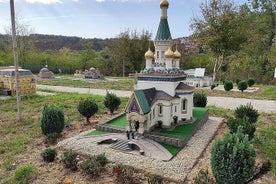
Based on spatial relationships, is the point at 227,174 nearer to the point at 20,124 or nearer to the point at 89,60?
the point at 20,124

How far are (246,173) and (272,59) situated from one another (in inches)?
1424

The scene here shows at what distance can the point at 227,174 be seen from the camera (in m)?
6.51

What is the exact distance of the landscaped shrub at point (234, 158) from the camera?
636cm

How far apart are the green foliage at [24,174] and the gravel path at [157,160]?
81.7 inches

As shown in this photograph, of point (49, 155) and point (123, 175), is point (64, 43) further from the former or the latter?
point (123, 175)

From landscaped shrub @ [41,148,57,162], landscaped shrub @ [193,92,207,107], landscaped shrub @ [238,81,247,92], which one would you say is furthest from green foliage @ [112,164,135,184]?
landscaped shrub @ [238,81,247,92]

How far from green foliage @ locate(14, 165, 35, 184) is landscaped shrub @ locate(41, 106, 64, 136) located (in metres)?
2.93

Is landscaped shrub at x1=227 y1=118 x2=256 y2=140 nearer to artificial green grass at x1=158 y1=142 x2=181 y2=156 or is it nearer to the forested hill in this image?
artificial green grass at x1=158 y1=142 x2=181 y2=156

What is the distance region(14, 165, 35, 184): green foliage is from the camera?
782 centimetres

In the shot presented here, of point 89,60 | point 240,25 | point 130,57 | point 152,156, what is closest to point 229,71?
point 240,25

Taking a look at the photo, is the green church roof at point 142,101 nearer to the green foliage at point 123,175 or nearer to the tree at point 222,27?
the green foliage at point 123,175

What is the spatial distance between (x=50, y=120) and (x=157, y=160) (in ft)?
18.6

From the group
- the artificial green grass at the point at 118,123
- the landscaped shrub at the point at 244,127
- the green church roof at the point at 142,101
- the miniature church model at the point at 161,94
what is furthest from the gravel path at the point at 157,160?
the green church roof at the point at 142,101

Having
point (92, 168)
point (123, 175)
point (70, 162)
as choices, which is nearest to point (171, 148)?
point (123, 175)
